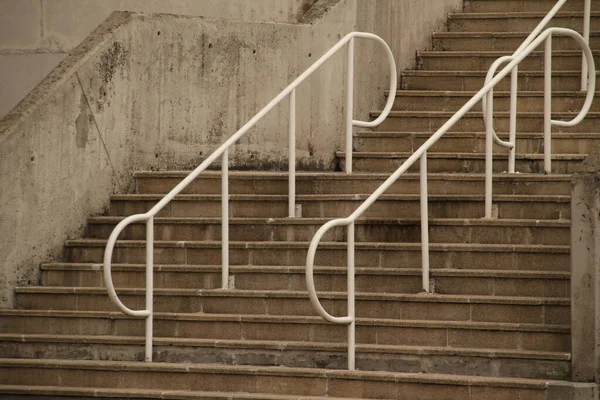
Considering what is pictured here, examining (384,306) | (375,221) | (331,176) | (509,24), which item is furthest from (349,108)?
(509,24)

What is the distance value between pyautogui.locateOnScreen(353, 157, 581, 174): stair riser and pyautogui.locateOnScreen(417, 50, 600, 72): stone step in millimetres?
1674

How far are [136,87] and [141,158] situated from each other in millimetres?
558

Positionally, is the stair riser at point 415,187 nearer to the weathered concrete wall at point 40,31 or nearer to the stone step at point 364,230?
the stone step at point 364,230

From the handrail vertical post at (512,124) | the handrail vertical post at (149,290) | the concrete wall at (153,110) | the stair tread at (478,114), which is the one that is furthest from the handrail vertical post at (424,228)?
the concrete wall at (153,110)

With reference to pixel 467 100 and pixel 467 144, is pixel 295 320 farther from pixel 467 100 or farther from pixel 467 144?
pixel 467 100

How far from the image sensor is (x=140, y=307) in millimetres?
9664

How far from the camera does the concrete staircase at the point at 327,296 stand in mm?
8523

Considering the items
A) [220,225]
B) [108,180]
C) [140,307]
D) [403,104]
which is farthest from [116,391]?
[403,104]

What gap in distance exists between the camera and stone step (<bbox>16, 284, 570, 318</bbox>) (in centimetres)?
873

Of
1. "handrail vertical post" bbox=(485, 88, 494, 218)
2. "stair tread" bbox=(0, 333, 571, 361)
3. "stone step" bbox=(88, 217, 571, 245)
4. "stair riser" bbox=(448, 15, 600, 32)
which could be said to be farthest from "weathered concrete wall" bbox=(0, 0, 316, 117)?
"handrail vertical post" bbox=(485, 88, 494, 218)

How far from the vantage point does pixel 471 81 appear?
12.1m

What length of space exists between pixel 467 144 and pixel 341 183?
1301mm

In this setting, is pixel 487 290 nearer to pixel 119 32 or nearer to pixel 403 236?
pixel 403 236

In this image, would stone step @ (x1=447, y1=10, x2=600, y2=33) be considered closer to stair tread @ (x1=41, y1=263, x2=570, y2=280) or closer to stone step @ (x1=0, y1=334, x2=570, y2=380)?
stair tread @ (x1=41, y1=263, x2=570, y2=280)
